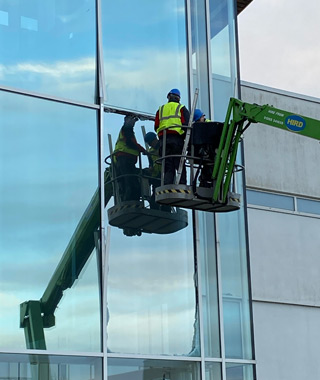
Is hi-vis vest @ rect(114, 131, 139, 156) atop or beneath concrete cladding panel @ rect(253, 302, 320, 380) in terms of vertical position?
atop

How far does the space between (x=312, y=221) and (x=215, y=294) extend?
27.3 ft

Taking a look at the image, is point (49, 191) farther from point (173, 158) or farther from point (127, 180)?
point (173, 158)

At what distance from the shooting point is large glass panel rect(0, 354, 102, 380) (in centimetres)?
976

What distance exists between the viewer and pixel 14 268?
10070 millimetres

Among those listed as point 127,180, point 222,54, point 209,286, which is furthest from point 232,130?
point 209,286

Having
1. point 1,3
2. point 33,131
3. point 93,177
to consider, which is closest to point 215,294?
point 93,177

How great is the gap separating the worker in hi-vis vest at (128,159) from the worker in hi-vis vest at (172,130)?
36 cm

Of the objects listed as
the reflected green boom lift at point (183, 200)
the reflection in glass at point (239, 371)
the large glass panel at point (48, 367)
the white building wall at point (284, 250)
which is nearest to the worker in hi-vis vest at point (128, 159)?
the reflected green boom lift at point (183, 200)

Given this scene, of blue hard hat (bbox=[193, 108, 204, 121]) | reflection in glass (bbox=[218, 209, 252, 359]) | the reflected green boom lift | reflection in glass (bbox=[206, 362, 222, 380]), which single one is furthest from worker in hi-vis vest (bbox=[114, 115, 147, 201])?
reflection in glass (bbox=[206, 362, 222, 380])

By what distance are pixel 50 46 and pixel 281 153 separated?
9.26 m

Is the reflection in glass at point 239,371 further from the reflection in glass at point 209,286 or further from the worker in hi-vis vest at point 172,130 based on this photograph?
the worker in hi-vis vest at point 172,130

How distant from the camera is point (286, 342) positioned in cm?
1819

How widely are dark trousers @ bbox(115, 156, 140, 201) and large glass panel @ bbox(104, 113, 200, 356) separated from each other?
0.24ft

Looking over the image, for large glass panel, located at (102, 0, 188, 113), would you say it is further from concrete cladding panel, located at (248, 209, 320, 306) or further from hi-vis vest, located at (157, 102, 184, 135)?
concrete cladding panel, located at (248, 209, 320, 306)
